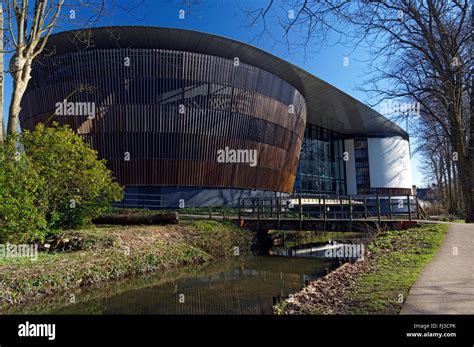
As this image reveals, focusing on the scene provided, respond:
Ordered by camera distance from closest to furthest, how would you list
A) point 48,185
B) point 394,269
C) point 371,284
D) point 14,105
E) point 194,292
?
point 371,284
point 394,269
point 194,292
point 14,105
point 48,185

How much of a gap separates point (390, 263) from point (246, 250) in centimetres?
1018

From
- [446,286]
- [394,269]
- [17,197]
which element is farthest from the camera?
[17,197]

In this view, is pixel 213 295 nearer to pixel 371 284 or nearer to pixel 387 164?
pixel 371 284

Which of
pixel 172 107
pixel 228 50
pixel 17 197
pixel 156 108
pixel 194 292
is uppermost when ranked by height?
pixel 228 50

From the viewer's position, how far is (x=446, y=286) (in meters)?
5.28

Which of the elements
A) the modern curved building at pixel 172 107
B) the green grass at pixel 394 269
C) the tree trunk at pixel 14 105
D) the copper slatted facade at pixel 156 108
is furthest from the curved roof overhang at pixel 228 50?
the green grass at pixel 394 269

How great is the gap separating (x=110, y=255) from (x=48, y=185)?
325 cm

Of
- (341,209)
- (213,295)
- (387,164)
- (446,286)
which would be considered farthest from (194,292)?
(387,164)

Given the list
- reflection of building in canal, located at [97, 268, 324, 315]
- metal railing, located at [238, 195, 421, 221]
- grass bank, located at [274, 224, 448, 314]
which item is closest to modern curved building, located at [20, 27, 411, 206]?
metal railing, located at [238, 195, 421, 221]

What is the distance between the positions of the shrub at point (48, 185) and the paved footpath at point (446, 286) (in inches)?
386

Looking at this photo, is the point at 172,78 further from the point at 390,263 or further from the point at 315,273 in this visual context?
the point at 390,263

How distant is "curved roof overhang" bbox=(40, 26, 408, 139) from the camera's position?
24.3 m
